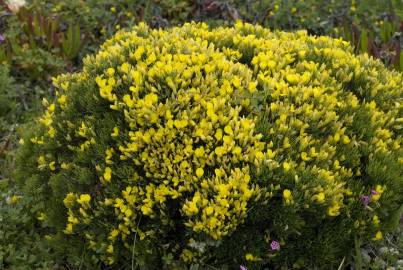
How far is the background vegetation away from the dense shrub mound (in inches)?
24.2

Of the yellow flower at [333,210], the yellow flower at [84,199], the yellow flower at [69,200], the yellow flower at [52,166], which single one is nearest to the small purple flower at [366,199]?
the yellow flower at [333,210]

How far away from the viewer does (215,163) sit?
298 centimetres

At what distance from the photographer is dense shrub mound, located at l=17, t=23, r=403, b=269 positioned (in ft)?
9.64

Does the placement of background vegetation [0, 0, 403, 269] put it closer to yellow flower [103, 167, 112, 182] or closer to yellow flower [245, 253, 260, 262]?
yellow flower [103, 167, 112, 182]

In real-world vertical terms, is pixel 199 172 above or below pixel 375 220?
above

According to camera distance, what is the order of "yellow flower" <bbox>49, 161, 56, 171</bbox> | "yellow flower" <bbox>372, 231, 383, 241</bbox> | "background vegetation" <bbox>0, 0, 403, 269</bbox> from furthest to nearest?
"background vegetation" <bbox>0, 0, 403, 269</bbox>, "yellow flower" <bbox>49, 161, 56, 171</bbox>, "yellow flower" <bbox>372, 231, 383, 241</bbox>

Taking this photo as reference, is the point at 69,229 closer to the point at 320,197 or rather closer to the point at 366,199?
the point at 320,197

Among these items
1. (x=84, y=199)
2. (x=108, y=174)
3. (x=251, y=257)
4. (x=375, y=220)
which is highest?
(x=108, y=174)

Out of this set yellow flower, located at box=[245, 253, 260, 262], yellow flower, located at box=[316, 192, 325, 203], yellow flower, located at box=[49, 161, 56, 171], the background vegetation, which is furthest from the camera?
the background vegetation

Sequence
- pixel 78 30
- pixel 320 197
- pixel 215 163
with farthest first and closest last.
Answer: pixel 78 30 → pixel 215 163 → pixel 320 197

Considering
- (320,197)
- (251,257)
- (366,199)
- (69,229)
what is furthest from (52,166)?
(366,199)

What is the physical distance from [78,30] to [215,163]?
3.38 m

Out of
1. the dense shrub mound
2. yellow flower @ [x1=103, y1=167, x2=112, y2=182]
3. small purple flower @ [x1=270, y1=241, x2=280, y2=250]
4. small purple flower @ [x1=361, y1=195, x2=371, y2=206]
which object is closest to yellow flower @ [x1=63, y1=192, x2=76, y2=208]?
the dense shrub mound

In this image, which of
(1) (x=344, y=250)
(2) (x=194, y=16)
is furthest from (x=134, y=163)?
(2) (x=194, y=16)
